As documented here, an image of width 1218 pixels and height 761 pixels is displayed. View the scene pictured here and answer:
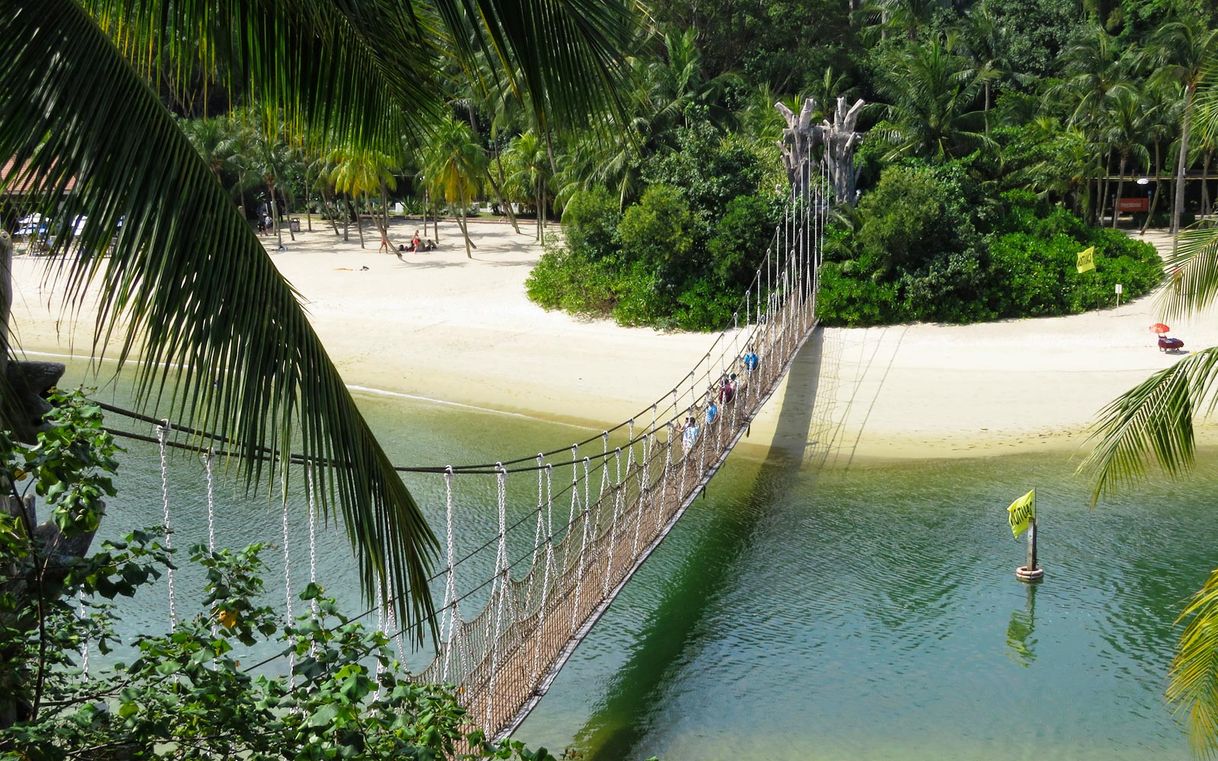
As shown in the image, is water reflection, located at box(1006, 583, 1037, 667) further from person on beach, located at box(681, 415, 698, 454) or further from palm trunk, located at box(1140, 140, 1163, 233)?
palm trunk, located at box(1140, 140, 1163, 233)

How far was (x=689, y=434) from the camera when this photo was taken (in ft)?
33.4

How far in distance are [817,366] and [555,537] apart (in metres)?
6.19

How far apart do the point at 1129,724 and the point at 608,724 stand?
3669mm

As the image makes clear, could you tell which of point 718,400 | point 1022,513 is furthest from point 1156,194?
point 1022,513

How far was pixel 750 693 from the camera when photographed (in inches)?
337

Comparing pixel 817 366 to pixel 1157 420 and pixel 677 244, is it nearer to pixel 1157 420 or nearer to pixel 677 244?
pixel 677 244

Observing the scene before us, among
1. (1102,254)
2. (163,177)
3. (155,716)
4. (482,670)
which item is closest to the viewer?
(163,177)

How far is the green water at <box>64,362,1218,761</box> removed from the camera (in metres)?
8.05

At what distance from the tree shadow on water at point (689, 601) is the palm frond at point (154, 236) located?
250 inches

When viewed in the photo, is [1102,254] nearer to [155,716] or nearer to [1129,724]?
[1129,724]

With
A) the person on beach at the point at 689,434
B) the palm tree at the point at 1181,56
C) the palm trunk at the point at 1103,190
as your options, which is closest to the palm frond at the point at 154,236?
the person on beach at the point at 689,434

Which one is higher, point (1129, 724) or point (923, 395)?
point (923, 395)

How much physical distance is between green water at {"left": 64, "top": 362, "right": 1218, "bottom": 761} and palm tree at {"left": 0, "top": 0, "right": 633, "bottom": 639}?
625 cm

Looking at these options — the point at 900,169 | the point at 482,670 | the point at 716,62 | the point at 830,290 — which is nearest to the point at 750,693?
the point at 482,670
